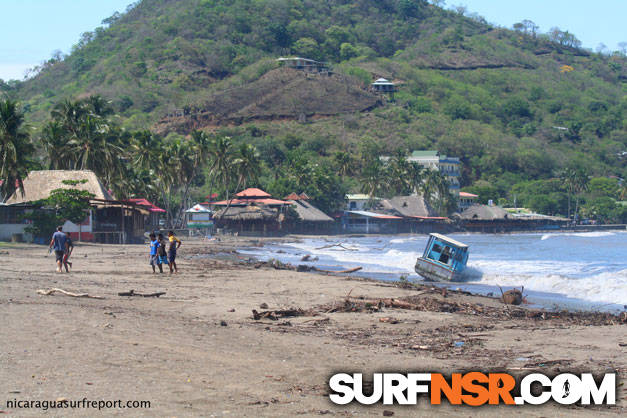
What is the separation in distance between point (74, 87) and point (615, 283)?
180 m

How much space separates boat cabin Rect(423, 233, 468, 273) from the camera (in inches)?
1089

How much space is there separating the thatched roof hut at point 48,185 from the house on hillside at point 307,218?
127ft

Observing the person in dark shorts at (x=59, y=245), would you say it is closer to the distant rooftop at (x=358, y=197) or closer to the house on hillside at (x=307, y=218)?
the house on hillside at (x=307, y=218)

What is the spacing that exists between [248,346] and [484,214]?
99.1 m

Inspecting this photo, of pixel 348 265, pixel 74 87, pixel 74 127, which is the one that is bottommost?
pixel 348 265

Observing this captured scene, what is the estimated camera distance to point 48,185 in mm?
40562

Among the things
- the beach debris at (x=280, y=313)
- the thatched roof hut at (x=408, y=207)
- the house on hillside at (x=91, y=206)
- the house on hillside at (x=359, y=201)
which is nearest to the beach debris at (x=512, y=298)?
the beach debris at (x=280, y=313)

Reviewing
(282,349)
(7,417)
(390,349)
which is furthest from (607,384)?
(7,417)

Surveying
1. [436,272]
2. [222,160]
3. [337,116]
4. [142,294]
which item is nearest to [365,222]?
[222,160]

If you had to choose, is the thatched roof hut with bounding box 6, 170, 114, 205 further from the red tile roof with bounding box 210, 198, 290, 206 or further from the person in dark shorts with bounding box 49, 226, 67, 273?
the red tile roof with bounding box 210, 198, 290, 206

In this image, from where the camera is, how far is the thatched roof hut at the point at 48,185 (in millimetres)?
39625

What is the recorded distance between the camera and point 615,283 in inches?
864

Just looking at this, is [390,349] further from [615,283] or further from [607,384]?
[615,283]

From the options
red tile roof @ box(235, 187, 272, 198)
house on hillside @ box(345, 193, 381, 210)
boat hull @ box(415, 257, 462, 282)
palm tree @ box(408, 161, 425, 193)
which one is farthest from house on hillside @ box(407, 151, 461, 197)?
boat hull @ box(415, 257, 462, 282)
